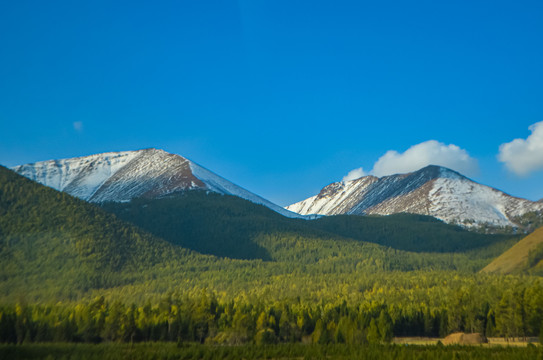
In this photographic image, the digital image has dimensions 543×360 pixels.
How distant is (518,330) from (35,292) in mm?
149954

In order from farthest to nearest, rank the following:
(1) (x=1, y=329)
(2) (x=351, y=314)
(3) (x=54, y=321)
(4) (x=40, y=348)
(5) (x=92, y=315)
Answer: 1. (2) (x=351, y=314)
2. (5) (x=92, y=315)
3. (3) (x=54, y=321)
4. (1) (x=1, y=329)
5. (4) (x=40, y=348)

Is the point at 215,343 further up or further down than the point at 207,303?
further down

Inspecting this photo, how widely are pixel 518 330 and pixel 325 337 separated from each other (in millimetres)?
56914

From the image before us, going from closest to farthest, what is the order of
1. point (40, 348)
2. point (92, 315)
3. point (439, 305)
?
point (40, 348) → point (92, 315) → point (439, 305)

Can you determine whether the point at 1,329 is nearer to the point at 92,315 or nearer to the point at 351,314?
the point at 92,315

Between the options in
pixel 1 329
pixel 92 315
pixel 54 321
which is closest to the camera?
pixel 1 329

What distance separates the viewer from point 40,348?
10500cm

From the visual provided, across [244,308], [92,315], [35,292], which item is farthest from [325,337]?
[35,292]

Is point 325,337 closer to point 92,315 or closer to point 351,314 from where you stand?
point 351,314

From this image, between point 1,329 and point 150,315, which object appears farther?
point 150,315

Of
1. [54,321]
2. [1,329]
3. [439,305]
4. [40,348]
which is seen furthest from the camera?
[439,305]

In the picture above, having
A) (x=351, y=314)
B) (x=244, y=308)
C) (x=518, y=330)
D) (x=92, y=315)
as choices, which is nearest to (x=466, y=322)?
(x=518, y=330)

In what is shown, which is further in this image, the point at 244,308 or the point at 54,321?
the point at 244,308

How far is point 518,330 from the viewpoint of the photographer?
15225 centimetres
